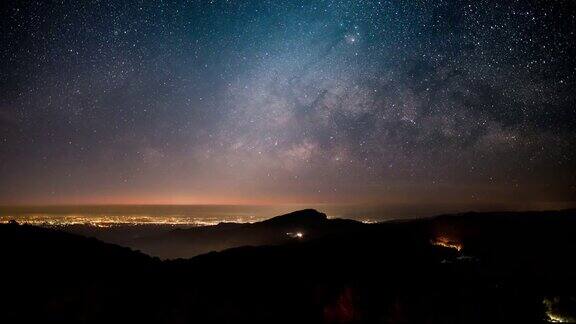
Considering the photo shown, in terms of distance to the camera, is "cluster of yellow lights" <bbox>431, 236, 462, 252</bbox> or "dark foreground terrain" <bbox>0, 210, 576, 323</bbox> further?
"cluster of yellow lights" <bbox>431, 236, 462, 252</bbox>

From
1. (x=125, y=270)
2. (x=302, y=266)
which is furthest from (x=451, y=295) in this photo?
(x=125, y=270)

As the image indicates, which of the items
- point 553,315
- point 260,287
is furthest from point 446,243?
point 260,287

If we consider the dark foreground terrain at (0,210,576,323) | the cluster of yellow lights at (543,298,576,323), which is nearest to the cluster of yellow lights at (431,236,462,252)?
the dark foreground terrain at (0,210,576,323)

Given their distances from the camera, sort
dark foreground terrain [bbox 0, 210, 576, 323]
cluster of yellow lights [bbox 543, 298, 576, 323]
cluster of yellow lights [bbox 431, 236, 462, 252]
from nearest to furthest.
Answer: dark foreground terrain [bbox 0, 210, 576, 323]
cluster of yellow lights [bbox 543, 298, 576, 323]
cluster of yellow lights [bbox 431, 236, 462, 252]

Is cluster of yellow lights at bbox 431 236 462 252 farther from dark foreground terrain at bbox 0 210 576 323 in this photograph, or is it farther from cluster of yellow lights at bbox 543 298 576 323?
→ cluster of yellow lights at bbox 543 298 576 323

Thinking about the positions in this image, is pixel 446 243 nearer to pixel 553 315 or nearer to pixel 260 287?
pixel 553 315

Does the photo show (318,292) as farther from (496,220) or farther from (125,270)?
(496,220)
